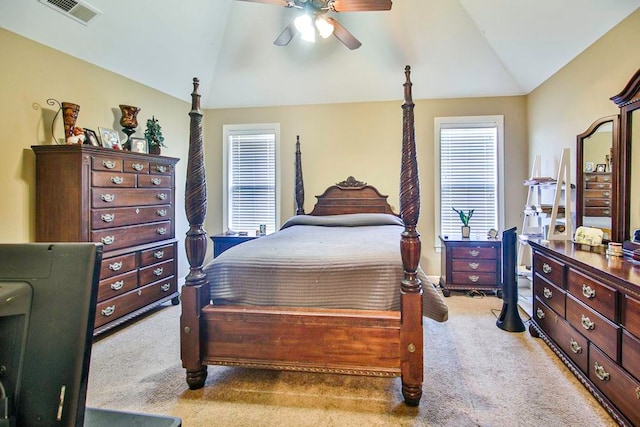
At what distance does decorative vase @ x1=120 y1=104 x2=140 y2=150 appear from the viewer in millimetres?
3350

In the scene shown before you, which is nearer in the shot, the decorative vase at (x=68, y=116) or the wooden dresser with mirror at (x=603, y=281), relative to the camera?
the wooden dresser with mirror at (x=603, y=281)

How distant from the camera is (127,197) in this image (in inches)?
121

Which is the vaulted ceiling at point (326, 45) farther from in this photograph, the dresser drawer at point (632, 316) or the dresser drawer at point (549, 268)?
the dresser drawer at point (632, 316)

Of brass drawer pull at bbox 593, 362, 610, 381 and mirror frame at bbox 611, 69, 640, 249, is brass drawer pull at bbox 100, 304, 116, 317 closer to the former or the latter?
brass drawer pull at bbox 593, 362, 610, 381

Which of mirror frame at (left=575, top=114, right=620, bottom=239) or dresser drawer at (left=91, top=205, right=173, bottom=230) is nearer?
mirror frame at (left=575, top=114, right=620, bottom=239)

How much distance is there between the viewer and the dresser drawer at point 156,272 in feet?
10.7

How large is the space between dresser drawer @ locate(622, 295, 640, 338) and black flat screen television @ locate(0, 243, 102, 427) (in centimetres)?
218

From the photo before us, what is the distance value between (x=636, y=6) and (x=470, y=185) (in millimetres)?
2397

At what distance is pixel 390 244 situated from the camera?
2.52m

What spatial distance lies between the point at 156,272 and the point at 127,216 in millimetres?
679

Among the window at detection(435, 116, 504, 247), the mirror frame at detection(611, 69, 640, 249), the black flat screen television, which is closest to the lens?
the black flat screen television

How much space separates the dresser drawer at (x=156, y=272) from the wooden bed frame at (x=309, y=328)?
1462 mm

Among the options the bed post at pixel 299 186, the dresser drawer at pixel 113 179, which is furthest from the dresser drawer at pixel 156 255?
the bed post at pixel 299 186

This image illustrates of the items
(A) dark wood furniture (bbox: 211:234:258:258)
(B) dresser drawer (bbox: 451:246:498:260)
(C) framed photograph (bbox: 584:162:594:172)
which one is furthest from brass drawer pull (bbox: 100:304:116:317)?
(C) framed photograph (bbox: 584:162:594:172)
